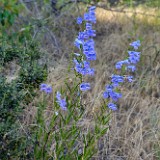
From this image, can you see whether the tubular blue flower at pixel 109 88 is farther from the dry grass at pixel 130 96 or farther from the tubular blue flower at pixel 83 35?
the dry grass at pixel 130 96

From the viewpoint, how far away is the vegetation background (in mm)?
2568

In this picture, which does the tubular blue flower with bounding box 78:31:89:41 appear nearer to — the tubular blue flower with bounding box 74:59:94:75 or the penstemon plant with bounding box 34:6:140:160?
the penstemon plant with bounding box 34:6:140:160

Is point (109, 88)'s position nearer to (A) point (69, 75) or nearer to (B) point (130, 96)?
(A) point (69, 75)

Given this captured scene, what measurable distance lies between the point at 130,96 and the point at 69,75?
0.69 metres

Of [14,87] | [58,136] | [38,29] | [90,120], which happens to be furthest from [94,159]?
[38,29]

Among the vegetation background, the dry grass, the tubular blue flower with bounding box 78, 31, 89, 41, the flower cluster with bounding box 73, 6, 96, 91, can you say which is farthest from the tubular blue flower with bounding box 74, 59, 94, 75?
the dry grass

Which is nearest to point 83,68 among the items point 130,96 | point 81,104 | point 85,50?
point 85,50

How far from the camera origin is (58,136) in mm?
2445

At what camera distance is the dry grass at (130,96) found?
3029mm

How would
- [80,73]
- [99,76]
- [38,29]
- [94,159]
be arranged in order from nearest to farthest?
1. [80,73]
2. [94,159]
3. [99,76]
4. [38,29]

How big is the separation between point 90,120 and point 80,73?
1.10 metres

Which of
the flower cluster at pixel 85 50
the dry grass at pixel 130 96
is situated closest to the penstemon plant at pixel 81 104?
the flower cluster at pixel 85 50

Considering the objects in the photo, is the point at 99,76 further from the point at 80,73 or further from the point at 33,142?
the point at 80,73

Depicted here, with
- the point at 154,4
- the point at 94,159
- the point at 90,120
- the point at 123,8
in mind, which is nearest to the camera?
the point at 94,159
